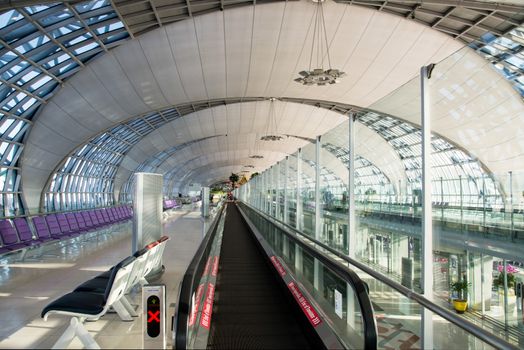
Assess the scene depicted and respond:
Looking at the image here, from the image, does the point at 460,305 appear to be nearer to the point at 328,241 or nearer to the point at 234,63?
the point at 328,241

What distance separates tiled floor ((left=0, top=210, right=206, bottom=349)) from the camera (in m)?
4.52

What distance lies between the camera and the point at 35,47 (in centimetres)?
2073

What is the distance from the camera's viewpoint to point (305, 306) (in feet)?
17.2

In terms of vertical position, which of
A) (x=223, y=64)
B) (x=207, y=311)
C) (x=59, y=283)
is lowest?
(x=59, y=283)

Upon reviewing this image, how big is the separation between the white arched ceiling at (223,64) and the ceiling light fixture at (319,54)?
0.42 meters

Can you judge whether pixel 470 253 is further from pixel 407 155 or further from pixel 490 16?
pixel 490 16

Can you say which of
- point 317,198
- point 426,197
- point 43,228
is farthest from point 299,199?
point 43,228

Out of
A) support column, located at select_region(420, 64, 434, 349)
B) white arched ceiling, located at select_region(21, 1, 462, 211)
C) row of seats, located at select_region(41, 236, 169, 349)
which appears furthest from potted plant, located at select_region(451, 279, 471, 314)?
white arched ceiling, located at select_region(21, 1, 462, 211)

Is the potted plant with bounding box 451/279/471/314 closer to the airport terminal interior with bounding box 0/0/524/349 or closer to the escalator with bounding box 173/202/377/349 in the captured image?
the airport terminal interior with bounding box 0/0/524/349

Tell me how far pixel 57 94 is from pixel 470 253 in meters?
28.2

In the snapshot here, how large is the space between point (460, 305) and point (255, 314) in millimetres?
2726

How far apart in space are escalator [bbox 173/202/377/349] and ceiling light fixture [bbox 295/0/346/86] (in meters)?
17.0

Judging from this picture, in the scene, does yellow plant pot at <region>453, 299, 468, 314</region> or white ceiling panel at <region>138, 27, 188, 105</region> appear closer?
yellow plant pot at <region>453, 299, 468, 314</region>

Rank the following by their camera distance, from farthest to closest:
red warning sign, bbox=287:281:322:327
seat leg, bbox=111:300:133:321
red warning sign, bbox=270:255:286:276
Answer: red warning sign, bbox=270:255:286:276
seat leg, bbox=111:300:133:321
red warning sign, bbox=287:281:322:327
